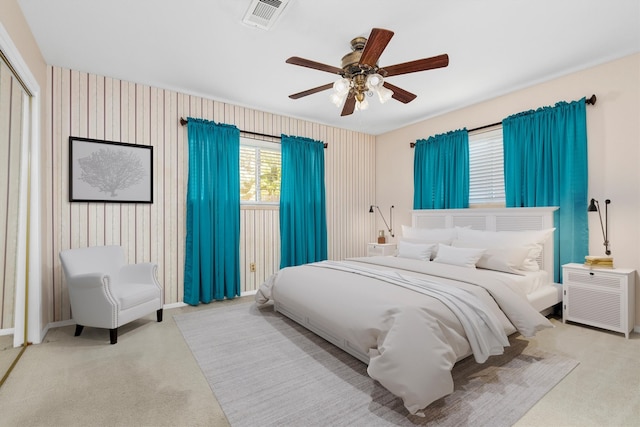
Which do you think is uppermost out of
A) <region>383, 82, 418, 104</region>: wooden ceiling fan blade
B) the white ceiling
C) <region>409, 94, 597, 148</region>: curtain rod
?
the white ceiling

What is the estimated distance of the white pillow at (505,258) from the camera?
3086 millimetres

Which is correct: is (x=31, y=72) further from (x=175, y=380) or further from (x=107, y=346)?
(x=175, y=380)

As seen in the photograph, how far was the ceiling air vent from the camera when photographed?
2189 mm

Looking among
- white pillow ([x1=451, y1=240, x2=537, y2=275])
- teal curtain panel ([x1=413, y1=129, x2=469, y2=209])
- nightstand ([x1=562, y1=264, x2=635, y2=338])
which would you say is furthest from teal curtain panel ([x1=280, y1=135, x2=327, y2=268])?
nightstand ([x1=562, y1=264, x2=635, y2=338])

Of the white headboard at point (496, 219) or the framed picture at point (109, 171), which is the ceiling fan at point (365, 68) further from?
the framed picture at point (109, 171)

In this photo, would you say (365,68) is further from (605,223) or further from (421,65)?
(605,223)

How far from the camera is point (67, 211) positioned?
319 cm

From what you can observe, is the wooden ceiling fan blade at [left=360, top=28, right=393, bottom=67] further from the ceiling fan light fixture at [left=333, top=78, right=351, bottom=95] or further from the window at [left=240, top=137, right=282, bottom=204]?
the window at [left=240, top=137, right=282, bottom=204]

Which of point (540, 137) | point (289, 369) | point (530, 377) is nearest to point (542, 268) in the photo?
point (540, 137)

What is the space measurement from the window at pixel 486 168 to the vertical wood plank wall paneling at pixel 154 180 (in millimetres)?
2142

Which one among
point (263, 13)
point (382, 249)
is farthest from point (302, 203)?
point (263, 13)

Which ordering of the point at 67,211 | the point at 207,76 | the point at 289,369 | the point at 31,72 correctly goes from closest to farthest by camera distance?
the point at 289,369
the point at 31,72
the point at 67,211
the point at 207,76

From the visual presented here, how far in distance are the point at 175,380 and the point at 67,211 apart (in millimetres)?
2329

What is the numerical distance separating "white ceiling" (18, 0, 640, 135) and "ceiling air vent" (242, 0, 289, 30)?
0.21ft
